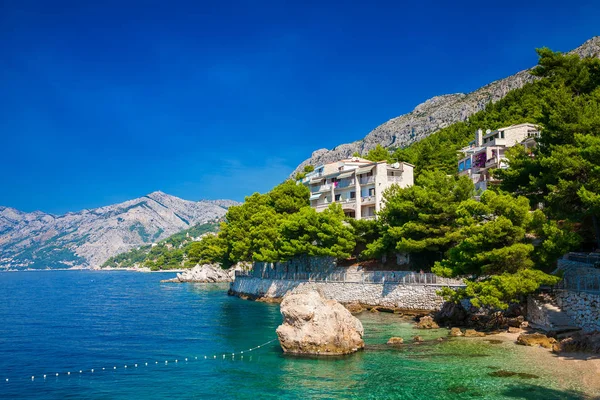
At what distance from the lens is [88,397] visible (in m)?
20.4

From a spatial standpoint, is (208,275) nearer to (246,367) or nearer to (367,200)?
(367,200)

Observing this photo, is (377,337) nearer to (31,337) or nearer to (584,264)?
(584,264)

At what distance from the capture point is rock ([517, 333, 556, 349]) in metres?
25.2

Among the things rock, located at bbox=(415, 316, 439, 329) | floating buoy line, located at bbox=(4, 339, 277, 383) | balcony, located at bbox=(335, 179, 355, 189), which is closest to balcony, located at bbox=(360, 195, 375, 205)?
balcony, located at bbox=(335, 179, 355, 189)

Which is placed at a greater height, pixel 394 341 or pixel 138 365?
pixel 394 341

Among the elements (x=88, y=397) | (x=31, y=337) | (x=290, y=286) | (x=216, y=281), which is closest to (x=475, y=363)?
(x=88, y=397)

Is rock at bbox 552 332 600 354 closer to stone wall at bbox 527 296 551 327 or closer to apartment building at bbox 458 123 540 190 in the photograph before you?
stone wall at bbox 527 296 551 327

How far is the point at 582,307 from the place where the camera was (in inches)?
1034

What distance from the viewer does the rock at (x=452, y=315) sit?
34812 millimetres

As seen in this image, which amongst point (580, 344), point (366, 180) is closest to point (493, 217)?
point (580, 344)

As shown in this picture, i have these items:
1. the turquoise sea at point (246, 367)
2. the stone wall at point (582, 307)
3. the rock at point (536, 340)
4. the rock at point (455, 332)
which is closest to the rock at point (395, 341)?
the turquoise sea at point (246, 367)

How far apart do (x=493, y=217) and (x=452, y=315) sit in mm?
8485

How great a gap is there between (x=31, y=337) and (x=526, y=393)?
3631cm

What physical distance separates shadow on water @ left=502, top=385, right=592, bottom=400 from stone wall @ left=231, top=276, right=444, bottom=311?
1746 cm
